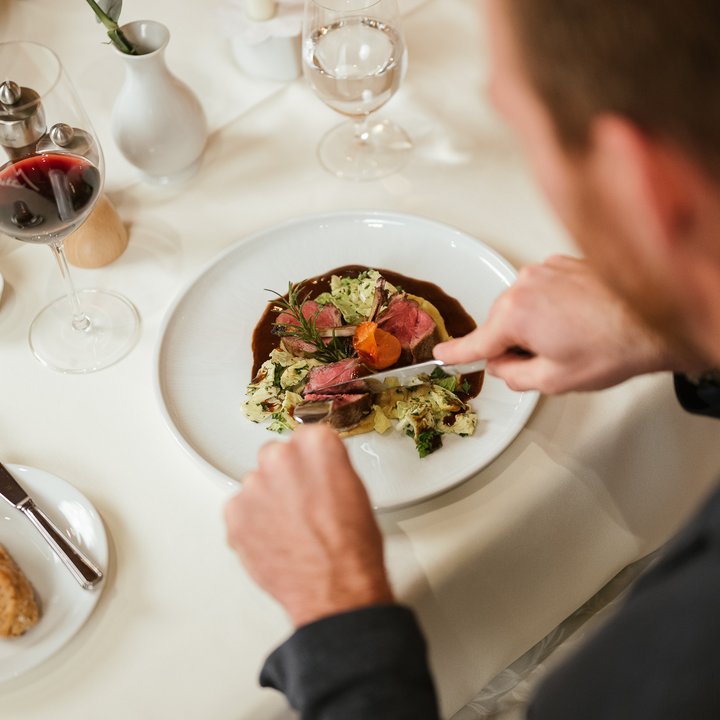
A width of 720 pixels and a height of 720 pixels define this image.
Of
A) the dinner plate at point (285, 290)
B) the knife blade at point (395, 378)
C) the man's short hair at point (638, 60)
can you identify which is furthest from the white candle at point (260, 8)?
the man's short hair at point (638, 60)

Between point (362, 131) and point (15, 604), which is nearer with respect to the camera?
point (15, 604)

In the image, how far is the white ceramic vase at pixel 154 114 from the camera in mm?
1309

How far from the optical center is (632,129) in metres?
0.57

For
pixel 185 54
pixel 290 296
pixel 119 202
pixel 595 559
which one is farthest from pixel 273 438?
pixel 185 54

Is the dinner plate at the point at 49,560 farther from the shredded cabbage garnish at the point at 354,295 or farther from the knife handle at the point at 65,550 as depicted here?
the shredded cabbage garnish at the point at 354,295

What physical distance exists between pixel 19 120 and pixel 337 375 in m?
0.48

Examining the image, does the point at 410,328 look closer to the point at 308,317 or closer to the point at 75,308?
the point at 308,317

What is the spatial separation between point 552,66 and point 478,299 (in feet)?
2.08

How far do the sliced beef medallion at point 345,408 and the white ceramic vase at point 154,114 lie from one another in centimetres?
54

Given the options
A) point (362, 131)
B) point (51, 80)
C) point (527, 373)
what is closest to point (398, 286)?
point (527, 373)

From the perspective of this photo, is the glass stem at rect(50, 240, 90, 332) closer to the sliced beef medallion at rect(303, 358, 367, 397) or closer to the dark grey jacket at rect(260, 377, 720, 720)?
the sliced beef medallion at rect(303, 358, 367, 397)

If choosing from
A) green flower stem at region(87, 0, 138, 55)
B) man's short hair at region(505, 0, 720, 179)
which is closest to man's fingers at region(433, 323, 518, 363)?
man's short hair at region(505, 0, 720, 179)

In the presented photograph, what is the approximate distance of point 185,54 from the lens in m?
1.63

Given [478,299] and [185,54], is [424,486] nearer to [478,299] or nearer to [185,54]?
[478,299]
